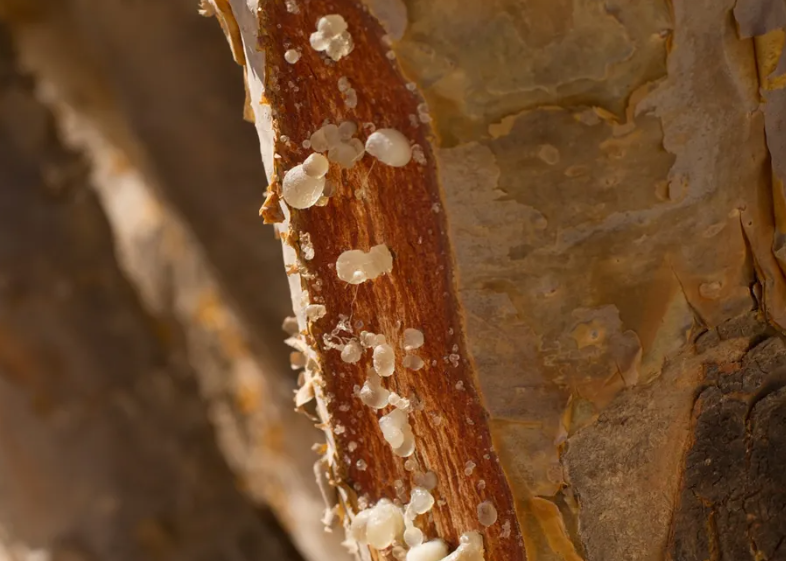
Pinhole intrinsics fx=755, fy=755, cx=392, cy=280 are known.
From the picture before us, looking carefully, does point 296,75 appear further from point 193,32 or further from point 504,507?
point 193,32

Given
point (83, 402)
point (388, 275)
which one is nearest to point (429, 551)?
point (388, 275)

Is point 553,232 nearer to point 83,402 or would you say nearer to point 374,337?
point 374,337

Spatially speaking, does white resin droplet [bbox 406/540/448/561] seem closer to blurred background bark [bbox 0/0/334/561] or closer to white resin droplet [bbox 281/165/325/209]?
white resin droplet [bbox 281/165/325/209]

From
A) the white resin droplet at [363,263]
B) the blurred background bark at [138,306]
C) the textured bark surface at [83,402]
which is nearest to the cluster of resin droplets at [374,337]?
the white resin droplet at [363,263]

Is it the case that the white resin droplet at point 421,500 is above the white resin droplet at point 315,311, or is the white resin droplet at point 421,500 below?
below

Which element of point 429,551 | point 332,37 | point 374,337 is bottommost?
point 429,551

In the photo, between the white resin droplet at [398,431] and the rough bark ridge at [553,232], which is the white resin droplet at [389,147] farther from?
the white resin droplet at [398,431]

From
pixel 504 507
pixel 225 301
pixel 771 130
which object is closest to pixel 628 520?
pixel 504 507
